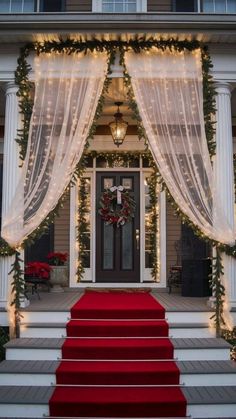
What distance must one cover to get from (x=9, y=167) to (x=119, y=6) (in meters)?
3.82

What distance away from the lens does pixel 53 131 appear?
6316mm

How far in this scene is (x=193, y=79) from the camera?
21.2ft

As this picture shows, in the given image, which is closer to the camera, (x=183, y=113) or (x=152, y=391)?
(x=152, y=391)

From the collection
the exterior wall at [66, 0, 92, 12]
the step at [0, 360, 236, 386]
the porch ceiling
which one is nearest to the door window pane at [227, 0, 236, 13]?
the porch ceiling

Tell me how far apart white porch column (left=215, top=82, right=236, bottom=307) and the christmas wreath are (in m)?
2.86

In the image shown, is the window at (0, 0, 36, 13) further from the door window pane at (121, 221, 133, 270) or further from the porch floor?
the porch floor

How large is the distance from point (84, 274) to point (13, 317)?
3.02 meters

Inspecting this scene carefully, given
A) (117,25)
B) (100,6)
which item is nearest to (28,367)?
(117,25)

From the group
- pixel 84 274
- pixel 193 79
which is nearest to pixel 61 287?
pixel 84 274

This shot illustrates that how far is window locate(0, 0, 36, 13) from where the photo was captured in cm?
798

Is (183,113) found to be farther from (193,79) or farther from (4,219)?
(4,219)

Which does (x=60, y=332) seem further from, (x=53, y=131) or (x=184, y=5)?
(x=184, y=5)

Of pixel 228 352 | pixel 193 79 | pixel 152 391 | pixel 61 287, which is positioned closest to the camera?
pixel 152 391

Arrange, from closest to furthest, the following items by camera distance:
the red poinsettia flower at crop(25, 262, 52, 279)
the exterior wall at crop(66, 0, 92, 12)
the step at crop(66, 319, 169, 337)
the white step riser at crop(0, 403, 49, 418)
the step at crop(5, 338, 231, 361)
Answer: the white step riser at crop(0, 403, 49, 418) → the step at crop(5, 338, 231, 361) → the step at crop(66, 319, 169, 337) → the red poinsettia flower at crop(25, 262, 52, 279) → the exterior wall at crop(66, 0, 92, 12)
